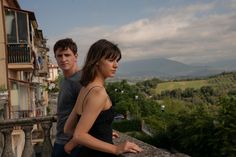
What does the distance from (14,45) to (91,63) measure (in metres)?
19.9

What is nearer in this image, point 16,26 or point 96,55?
point 96,55

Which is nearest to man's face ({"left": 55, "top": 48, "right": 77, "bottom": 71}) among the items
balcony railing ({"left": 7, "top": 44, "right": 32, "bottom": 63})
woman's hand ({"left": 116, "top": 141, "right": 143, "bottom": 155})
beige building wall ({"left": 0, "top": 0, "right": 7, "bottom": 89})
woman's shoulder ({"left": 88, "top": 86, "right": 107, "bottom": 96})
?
woman's shoulder ({"left": 88, "top": 86, "right": 107, "bottom": 96})

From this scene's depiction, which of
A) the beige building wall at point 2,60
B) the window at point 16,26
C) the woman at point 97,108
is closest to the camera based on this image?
the woman at point 97,108

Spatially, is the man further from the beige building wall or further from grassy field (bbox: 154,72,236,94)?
grassy field (bbox: 154,72,236,94)

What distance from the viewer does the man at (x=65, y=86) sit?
12.9 feet

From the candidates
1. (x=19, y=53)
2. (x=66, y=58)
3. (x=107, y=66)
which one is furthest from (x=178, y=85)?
(x=107, y=66)

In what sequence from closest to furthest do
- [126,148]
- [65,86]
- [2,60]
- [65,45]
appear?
[126,148]
[65,86]
[65,45]
[2,60]

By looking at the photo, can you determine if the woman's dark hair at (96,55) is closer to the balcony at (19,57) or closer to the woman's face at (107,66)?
the woman's face at (107,66)

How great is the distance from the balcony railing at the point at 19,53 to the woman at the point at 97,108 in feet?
64.1

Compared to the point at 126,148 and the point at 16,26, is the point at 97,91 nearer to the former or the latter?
the point at 126,148

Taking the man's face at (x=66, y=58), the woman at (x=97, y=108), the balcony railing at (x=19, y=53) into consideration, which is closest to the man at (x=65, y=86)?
the man's face at (x=66, y=58)

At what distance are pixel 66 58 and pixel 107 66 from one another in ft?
3.87

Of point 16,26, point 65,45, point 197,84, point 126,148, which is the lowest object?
point 197,84

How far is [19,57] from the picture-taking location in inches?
894
